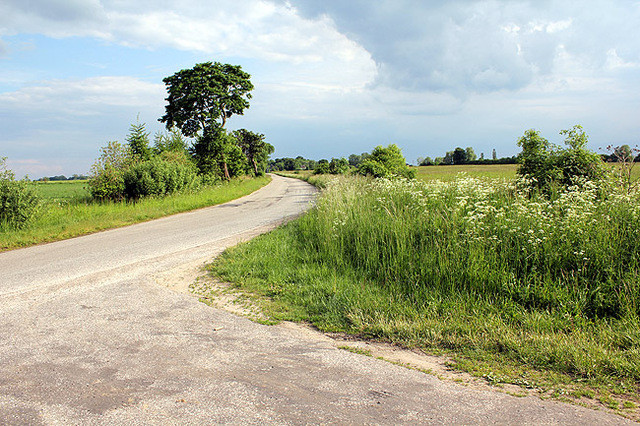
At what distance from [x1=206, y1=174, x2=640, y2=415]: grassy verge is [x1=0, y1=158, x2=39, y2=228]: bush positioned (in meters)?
9.13

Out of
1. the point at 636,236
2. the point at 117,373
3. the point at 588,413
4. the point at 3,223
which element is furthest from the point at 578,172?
the point at 3,223

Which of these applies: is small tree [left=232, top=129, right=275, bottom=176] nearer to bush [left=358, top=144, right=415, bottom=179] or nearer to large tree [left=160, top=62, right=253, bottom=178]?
large tree [left=160, top=62, right=253, bottom=178]

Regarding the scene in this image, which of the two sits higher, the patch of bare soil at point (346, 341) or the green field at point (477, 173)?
the green field at point (477, 173)

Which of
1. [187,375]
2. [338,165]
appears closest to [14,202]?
[187,375]

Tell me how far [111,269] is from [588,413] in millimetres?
8010

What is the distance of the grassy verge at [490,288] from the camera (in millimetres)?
3934

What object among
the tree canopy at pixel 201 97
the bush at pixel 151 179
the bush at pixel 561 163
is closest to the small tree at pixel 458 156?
the tree canopy at pixel 201 97

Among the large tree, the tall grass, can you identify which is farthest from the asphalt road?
the large tree

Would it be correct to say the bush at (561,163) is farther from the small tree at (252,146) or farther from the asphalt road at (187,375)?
the small tree at (252,146)

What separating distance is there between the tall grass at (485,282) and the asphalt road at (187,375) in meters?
0.88

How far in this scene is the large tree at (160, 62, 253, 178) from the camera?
3328 centimetres

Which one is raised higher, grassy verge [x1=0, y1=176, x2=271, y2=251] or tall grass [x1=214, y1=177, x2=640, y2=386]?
grassy verge [x1=0, y1=176, x2=271, y2=251]

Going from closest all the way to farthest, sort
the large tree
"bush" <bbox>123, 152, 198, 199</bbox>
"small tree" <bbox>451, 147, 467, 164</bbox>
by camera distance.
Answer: "bush" <bbox>123, 152, 198, 199</bbox>
the large tree
"small tree" <bbox>451, 147, 467, 164</bbox>

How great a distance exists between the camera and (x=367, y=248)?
732cm
